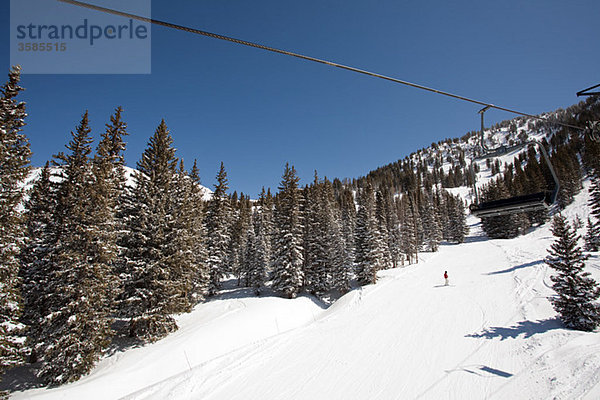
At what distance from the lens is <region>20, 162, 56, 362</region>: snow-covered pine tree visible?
1405 cm

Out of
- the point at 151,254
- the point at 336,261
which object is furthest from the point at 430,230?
the point at 151,254

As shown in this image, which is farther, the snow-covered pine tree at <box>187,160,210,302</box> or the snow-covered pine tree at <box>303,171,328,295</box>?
the snow-covered pine tree at <box>303,171,328,295</box>

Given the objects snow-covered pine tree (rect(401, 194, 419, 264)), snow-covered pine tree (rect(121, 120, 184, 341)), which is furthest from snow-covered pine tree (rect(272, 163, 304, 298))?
snow-covered pine tree (rect(401, 194, 419, 264))

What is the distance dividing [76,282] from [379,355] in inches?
671

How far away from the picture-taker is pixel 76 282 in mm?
14047

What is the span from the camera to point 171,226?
20469mm

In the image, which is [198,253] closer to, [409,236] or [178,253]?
[178,253]

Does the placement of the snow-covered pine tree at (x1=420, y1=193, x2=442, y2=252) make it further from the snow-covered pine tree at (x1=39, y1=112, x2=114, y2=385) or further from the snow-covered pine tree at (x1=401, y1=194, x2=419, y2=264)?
the snow-covered pine tree at (x1=39, y1=112, x2=114, y2=385)

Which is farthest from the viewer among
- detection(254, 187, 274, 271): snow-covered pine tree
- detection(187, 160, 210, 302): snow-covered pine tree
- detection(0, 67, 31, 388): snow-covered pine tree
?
detection(254, 187, 274, 271): snow-covered pine tree

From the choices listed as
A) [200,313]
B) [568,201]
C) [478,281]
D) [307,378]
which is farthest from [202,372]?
[568,201]

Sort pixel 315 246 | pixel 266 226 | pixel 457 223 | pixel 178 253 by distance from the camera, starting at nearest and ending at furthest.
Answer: pixel 178 253, pixel 315 246, pixel 266 226, pixel 457 223

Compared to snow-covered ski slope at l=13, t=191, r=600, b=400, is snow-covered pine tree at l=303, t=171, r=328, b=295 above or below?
above

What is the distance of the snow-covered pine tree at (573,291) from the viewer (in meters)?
12.9

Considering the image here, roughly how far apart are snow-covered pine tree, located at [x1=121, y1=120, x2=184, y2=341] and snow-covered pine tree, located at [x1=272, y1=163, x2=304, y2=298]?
14570 mm
